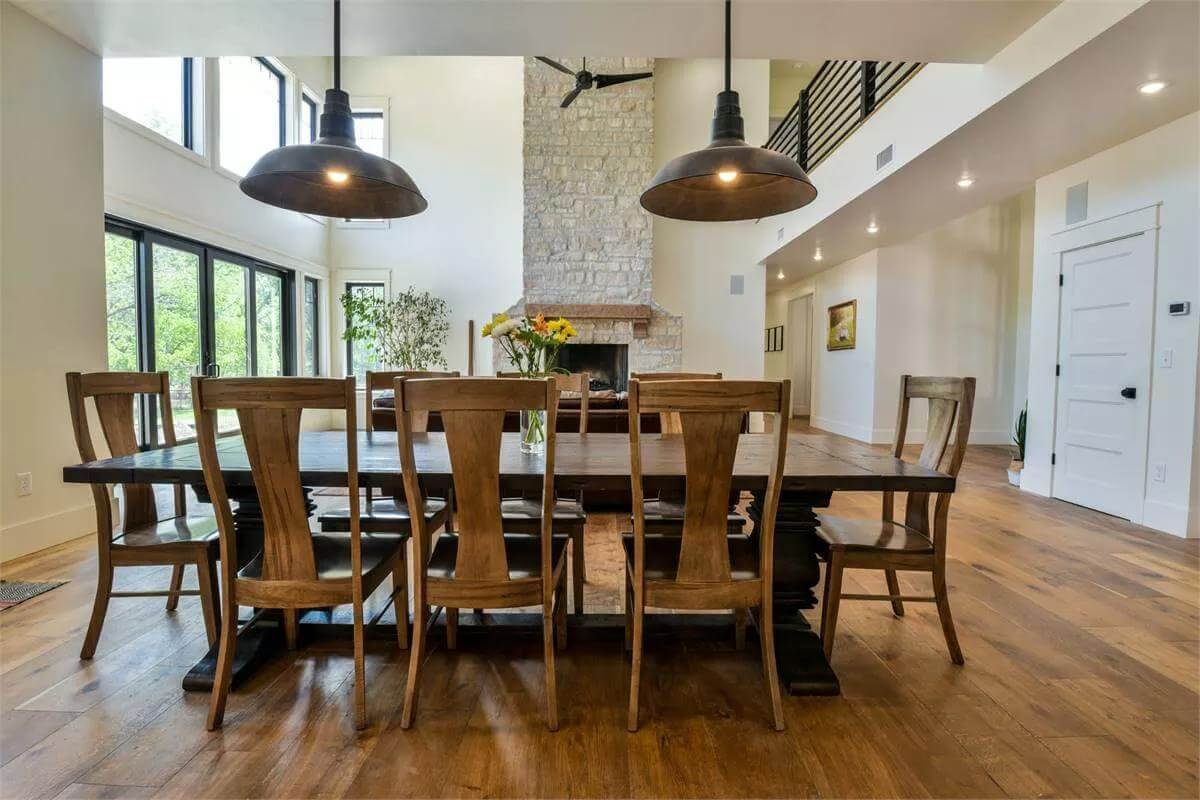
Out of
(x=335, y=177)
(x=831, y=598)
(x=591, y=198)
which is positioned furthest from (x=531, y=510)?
(x=591, y=198)

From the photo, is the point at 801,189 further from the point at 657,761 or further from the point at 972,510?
the point at 972,510

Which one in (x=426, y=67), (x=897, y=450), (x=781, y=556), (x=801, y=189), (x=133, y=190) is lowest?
(x=781, y=556)

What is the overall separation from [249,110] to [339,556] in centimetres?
676

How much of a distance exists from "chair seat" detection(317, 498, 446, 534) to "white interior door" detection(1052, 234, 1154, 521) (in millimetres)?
4386

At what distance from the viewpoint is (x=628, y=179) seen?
7180mm

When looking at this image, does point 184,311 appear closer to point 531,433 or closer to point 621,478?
point 531,433

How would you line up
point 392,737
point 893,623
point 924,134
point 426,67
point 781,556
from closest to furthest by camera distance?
point 392,737
point 781,556
point 893,623
point 924,134
point 426,67

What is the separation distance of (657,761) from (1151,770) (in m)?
1.27

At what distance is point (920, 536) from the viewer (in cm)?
203

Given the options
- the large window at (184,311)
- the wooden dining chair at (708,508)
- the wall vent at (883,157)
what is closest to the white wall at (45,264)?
the large window at (184,311)

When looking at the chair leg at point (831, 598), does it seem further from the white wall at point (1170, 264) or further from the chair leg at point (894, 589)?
the white wall at point (1170, 264)

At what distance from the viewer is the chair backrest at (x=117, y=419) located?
6.19 feet

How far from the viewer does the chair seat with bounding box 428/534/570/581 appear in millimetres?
1640

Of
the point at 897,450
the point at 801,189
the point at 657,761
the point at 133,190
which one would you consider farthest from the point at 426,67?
the point at 657,761
